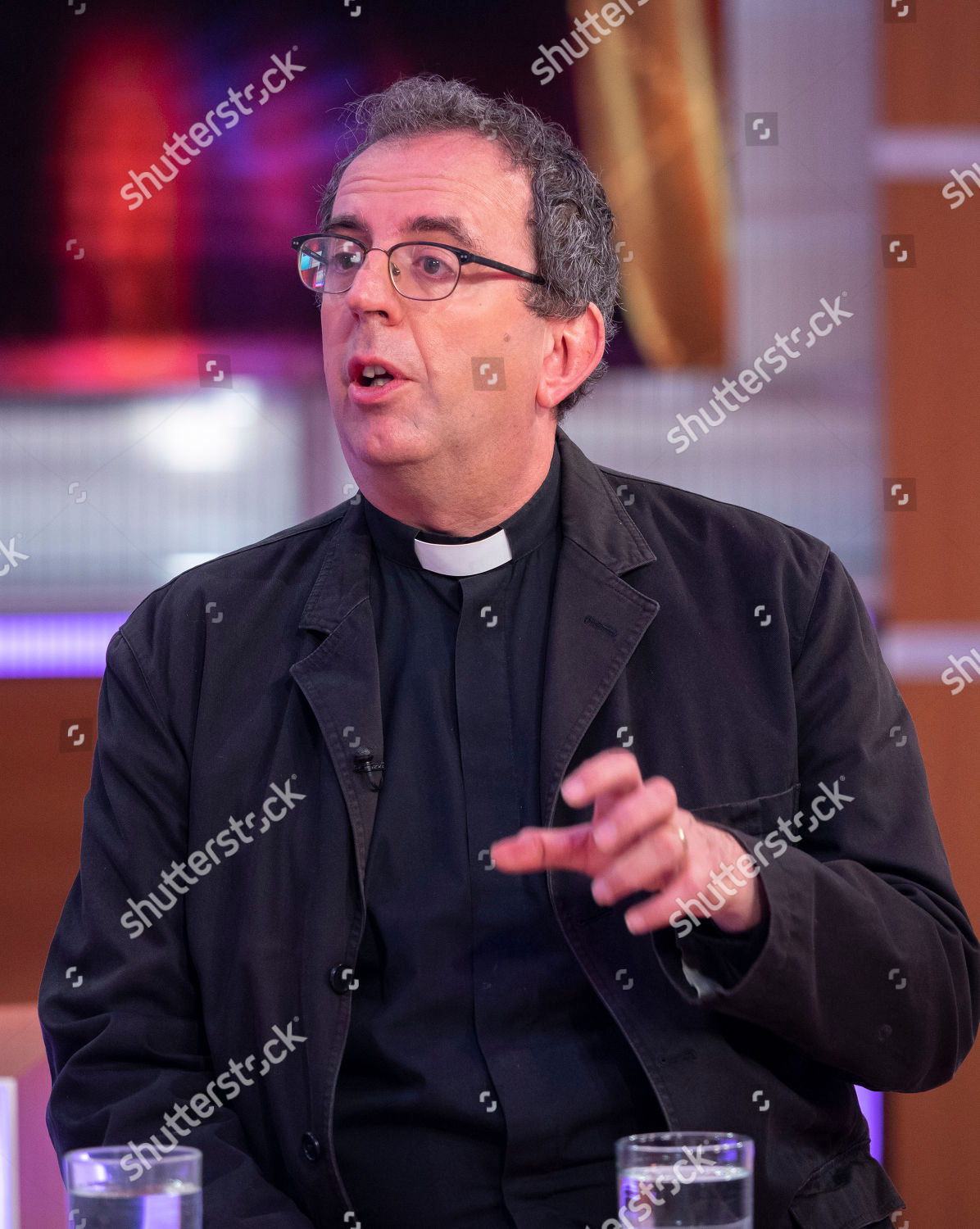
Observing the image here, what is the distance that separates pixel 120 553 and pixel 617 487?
1.12m

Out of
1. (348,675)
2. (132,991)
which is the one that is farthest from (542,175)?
(132,991)

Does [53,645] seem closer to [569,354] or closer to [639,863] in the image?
[569,354]

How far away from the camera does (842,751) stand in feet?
5.31

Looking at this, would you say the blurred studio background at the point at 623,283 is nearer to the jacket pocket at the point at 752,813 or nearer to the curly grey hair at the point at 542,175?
the curly grey hair at the point at 542,175

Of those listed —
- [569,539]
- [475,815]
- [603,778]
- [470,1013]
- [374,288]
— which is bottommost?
[470,1013]

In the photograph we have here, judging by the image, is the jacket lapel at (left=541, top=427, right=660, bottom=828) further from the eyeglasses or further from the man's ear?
the eyeglasses

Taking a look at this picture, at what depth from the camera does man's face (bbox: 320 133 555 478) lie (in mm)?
1702

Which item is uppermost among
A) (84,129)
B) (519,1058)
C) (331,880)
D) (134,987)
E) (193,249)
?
(84,129)

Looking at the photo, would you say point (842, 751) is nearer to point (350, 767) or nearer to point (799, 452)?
point (350, 767)

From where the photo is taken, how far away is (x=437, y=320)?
67.8 inches

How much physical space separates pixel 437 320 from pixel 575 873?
2.37 feet

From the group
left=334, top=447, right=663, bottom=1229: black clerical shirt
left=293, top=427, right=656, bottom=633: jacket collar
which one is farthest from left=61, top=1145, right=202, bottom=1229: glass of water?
left=293, top=427, right=656, bottom=633: jacket collar

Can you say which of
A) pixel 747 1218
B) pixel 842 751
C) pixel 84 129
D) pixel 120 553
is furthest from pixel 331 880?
pixel 84 129

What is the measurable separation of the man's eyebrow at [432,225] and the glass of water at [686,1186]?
119 centimetres
